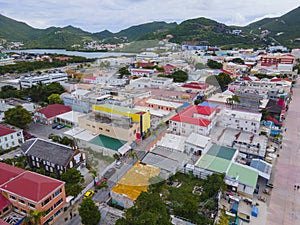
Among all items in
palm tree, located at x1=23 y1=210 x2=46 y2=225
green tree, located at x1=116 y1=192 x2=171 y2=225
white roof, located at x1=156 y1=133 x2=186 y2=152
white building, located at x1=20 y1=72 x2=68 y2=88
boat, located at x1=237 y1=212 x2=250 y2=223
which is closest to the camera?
green tree, located at x1=116 y1=192 x2=171 y2=225

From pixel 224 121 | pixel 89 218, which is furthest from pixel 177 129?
pixel 89 218

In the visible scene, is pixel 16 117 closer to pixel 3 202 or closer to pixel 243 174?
pixel 3 202

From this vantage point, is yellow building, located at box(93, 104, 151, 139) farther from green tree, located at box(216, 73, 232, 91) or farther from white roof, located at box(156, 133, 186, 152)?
green tree, located at box(216, 73, 232, 91)

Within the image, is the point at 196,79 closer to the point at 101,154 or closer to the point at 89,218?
the point at 101,154

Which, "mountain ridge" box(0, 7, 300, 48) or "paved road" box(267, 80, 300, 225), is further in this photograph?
"mountain ridge" box(0, 7, 300, 48)

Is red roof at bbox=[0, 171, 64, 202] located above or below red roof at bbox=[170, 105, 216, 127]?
below

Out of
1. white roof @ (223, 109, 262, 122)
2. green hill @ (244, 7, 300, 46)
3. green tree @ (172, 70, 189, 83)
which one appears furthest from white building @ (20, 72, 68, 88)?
green hill @ (244, 7, 300, 46)

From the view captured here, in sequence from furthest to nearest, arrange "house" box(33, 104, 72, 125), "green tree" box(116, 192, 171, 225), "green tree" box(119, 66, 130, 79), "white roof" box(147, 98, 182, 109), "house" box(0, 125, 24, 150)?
"green tree" box(119, 66, 130, 79) < "white roof" box(147, 98, 182, 109) < "house" box(33, 104, 72, 125) < "house" box(0, 125, 24, 150) < "green tree" box(116, 192, 171, 225)

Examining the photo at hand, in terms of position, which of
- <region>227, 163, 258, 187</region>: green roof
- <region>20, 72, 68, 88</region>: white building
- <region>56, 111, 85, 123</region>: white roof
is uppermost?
<region>20, 72, 68, 88</region>: white building
